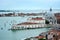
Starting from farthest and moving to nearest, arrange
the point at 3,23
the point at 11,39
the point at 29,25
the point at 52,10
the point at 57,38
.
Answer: the point at 3,23 < the point at 29,25 < the point at 11,39 < the point at 52,10 < the point at 57,38

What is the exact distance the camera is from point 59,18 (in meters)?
4.41

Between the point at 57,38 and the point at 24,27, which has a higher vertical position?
the point at 57,38

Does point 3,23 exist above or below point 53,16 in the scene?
below

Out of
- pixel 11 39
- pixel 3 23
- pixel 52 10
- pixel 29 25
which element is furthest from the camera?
pixel 3 23

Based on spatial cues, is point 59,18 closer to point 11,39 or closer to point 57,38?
point 57,38

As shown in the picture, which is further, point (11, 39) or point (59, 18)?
point (11, 39)

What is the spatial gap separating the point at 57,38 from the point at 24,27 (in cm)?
473

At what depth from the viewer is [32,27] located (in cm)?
802

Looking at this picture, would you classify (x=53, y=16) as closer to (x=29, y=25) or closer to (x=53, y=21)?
(x=53, y=21)

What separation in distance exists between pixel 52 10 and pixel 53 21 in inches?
13.5

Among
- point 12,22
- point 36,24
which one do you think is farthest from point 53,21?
point 12,22

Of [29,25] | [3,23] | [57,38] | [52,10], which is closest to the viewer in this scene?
[57,38]

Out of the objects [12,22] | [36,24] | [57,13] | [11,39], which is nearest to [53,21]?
[57,13]

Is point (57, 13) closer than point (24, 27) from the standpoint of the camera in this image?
Yes
